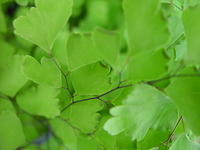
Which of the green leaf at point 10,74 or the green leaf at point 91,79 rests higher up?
the green leaf at point 91,79

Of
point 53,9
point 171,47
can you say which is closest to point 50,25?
point 53,9

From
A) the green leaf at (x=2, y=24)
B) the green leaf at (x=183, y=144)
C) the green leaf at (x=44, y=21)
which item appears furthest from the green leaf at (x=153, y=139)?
the green leaf at (x=2, y=24)

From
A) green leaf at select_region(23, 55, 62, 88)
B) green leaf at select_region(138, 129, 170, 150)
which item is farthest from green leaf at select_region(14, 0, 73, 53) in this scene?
green leaf at select_region(138, 129, 170, 150)

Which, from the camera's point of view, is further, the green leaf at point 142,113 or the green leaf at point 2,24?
the green leaf at point 2,24

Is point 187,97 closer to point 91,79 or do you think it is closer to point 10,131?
point 91,79

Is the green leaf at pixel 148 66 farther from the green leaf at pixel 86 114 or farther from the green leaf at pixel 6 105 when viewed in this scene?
the green leaf at pixel 6 105

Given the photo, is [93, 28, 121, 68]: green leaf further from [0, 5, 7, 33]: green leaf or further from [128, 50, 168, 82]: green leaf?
[0, 5, 7, 33]: green leaf
